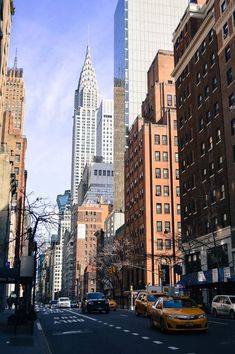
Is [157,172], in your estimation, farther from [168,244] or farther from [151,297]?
[151,297]

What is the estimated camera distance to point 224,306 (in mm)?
33969

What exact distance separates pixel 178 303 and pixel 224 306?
51.6ft

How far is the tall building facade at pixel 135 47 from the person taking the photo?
6048 inches

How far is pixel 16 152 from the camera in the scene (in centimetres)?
9469

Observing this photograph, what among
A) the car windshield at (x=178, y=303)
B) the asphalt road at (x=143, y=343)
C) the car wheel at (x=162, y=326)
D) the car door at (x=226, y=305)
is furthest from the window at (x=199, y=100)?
the asphalt road at (x=143, y=343)

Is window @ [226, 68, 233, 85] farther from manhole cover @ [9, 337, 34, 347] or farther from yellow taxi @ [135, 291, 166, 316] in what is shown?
manhole cover @ [9, 337, 34, 347]

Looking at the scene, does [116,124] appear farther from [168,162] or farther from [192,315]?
[192,315]

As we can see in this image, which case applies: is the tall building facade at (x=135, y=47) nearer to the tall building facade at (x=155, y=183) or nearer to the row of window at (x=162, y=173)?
the tall building facade at (x=155, y=183)

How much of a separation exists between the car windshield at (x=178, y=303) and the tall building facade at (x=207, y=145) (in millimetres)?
23864

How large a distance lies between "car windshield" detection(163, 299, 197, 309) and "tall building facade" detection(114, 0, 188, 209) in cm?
12880

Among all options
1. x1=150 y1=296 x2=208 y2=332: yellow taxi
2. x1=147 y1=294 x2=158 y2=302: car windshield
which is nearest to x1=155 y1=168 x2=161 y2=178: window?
x1=147 y1=294 x2=158 y2=302: car windshield

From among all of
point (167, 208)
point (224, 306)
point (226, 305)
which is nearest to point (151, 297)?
point (224, 306)

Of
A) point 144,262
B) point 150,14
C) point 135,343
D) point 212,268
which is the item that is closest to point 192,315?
point 135,343

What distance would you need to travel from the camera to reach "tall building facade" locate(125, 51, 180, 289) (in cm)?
8662
